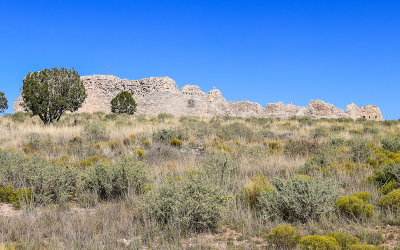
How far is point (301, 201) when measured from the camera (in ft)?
13.9

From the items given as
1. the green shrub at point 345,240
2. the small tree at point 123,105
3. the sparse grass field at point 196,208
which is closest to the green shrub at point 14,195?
the sparse grass field at point 196,208

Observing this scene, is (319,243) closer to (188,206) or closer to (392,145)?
(188,206)

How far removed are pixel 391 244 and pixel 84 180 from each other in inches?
189

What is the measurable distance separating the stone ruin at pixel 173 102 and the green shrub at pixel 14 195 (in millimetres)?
31518

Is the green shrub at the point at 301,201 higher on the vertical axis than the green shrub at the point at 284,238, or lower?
higher

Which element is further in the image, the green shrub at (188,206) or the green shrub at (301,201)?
the green shrub at (301,201)

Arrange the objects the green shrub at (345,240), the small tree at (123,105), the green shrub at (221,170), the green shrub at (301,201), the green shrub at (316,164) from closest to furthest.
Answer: the green shrub at (345,240) < the green shrub at (301,201) < the green shrub at (221,170) < the green shrub at (316,164) < the small tree at (123,105)

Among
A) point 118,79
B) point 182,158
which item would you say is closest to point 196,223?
point 182,158

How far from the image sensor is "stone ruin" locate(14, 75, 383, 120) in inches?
1462

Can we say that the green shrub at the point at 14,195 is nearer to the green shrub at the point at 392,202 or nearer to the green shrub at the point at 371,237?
the green shrub at the point at 371,237

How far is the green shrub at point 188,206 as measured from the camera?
155 inches

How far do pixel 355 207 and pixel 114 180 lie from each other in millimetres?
3962

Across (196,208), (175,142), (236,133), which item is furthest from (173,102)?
(196,208)

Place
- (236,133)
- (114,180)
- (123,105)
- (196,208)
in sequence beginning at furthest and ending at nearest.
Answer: (123,105) < (236,133) < (114,180) < (196,208)
